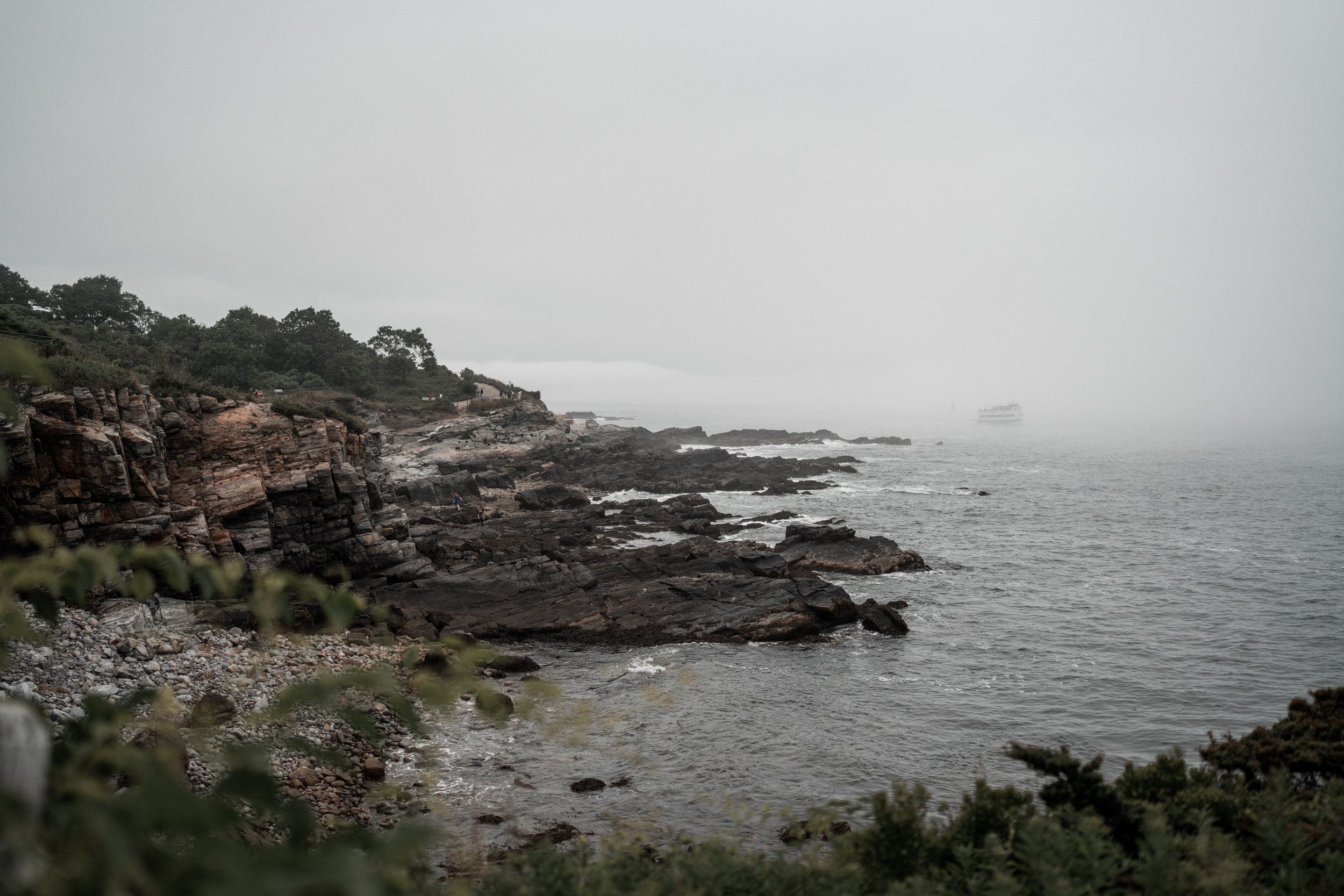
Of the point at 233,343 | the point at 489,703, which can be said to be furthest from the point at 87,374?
the point at 233,343

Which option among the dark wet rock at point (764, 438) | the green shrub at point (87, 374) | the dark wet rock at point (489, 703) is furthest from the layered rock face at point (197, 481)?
the dark wet rock at point (764, 438)

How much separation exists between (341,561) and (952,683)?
22360 mm

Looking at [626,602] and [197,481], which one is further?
[626,602]

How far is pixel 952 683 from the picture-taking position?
69.7 feet

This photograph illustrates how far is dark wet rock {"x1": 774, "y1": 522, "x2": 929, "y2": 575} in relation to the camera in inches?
1351

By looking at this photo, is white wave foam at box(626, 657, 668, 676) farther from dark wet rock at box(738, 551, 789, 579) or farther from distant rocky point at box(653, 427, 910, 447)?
distant rocky point at box(653, 427, 910, 447)

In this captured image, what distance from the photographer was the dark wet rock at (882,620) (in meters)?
25.6

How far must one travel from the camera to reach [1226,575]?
116 feet

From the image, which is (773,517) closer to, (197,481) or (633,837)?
(197,481)

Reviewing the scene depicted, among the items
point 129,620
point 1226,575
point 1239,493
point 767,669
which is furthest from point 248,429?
point 1239,493

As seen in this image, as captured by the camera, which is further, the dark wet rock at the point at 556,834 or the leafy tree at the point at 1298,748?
the dark wet rock at the point at 556,834

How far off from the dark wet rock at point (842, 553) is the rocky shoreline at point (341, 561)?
0.12m

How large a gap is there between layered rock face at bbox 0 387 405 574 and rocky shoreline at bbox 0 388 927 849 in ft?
0.19

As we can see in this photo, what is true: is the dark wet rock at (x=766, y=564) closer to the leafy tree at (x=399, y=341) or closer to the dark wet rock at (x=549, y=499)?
the dark wet rock at (x=549, y=499)
